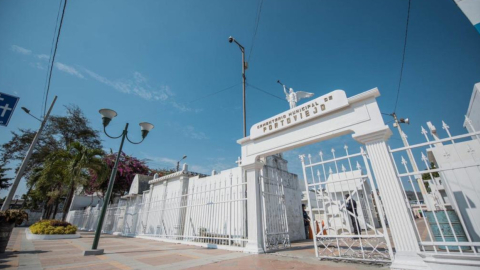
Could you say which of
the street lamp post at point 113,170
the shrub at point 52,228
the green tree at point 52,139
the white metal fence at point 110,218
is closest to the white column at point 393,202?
the street lamp post at point 113,170

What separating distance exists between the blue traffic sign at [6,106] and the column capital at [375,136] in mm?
8621

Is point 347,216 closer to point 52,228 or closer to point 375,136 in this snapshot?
point 375,136

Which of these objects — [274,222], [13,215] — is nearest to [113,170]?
[13,215]

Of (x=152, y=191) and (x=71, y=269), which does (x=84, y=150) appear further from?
(x=71, y=269)

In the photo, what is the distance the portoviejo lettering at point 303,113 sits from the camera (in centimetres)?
464

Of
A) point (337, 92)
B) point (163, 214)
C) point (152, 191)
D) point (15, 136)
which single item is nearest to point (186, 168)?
point (163, 214)

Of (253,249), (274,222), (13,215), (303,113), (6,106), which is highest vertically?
(6,106)

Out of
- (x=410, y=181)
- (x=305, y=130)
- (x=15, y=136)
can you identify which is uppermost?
(x=15, y=136)

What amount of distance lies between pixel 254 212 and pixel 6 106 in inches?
288

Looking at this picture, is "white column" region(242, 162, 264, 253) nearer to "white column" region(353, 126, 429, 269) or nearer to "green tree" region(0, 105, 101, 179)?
"white column" region(353, 126, 429, 269)

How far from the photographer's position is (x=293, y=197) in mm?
9953

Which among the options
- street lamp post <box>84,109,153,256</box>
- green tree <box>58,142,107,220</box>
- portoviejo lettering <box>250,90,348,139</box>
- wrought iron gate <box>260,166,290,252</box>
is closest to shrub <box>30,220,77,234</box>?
green tree <box>58,142,107,220</box>

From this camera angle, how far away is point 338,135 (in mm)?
4598

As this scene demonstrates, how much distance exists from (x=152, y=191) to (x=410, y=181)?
12971 mm
